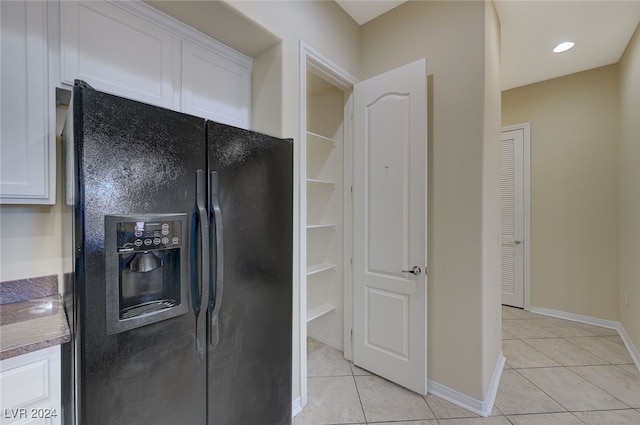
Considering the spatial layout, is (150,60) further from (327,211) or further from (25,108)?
(327,211)

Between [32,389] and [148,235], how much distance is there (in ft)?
1.83

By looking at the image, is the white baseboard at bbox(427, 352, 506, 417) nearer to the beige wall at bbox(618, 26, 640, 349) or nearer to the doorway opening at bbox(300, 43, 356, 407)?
the doorway opening at bbox(300, 43, 356, 407)

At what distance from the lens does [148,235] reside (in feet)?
3.13

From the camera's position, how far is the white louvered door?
3.66 meters

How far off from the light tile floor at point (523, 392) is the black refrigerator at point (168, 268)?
678mm

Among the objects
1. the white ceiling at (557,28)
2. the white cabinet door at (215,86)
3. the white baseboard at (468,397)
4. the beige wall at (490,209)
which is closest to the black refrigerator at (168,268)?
the white cabinet door at (215,86)

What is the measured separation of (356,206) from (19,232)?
1.99 meters

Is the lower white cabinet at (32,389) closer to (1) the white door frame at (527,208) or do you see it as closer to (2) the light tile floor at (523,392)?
(2) the light tile floor at (523,392)

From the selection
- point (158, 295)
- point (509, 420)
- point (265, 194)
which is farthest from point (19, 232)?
point (509, 420)

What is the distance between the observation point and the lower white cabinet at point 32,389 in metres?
0.78

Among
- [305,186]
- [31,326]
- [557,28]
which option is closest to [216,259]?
[31,326]

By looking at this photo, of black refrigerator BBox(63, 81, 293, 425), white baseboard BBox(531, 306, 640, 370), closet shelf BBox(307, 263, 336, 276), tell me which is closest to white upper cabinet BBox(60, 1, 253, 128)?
black refrigerator BBox(63, 81, 293, 425)

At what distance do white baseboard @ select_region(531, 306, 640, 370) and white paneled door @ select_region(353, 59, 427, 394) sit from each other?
7.09ft

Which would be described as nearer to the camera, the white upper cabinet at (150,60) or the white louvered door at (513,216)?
the white upper cabinet at (150,60)
